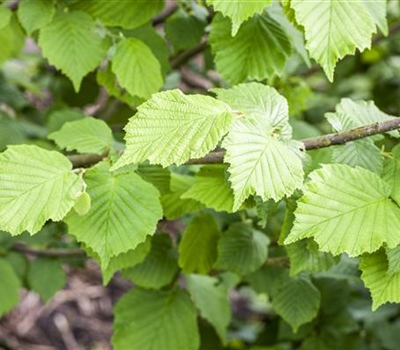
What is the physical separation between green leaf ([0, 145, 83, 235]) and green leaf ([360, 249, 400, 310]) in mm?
507

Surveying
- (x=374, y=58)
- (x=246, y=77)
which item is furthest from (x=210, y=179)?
(x=374, y=58)

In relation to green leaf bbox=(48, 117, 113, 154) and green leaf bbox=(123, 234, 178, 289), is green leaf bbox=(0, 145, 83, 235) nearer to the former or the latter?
green leaf bbox=(48, 117, 113, 154)

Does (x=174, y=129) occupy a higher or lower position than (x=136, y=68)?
higher

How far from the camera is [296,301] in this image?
1628 millimetres

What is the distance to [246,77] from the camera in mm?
1458

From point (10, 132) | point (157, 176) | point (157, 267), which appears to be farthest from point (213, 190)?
point (10, 132)

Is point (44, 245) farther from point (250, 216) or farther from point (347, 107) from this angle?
point (347, 107)

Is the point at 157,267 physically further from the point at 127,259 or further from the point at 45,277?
the point at 45,277

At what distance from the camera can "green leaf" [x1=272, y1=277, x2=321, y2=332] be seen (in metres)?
1.61

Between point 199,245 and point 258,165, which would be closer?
point 258,165

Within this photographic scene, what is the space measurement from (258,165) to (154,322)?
2.77 ft

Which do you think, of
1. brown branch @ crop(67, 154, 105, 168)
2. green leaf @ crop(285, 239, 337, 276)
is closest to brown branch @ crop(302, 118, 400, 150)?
green leaf @ crop(285, 239, 337, 276)

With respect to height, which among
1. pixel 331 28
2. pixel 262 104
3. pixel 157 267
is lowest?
pixel 157 267

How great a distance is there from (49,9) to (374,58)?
1.99 meters
